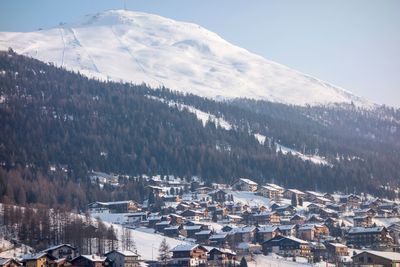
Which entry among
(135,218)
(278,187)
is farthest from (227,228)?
(278,187)

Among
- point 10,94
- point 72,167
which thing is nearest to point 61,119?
point 10,94

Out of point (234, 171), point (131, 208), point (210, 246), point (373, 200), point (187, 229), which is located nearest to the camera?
point (210, 246)

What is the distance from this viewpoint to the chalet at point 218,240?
90.8 metres

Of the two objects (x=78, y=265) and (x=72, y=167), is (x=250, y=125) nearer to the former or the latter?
(x=72, y=167)

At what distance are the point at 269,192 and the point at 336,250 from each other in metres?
39.2

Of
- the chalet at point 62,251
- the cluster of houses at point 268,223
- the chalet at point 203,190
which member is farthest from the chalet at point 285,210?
the chalet at point 62,251

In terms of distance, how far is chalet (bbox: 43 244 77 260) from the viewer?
240 feet

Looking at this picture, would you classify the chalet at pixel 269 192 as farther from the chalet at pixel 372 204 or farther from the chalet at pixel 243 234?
the chalet at pixel 243 234

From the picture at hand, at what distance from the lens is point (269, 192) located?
421 feet

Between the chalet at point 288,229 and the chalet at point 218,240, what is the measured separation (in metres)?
7.39

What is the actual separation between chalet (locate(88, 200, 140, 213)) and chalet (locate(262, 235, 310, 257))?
21930mm

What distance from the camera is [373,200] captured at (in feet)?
418

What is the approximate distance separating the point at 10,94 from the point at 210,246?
9040 cm

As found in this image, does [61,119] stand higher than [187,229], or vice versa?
[61,119]
